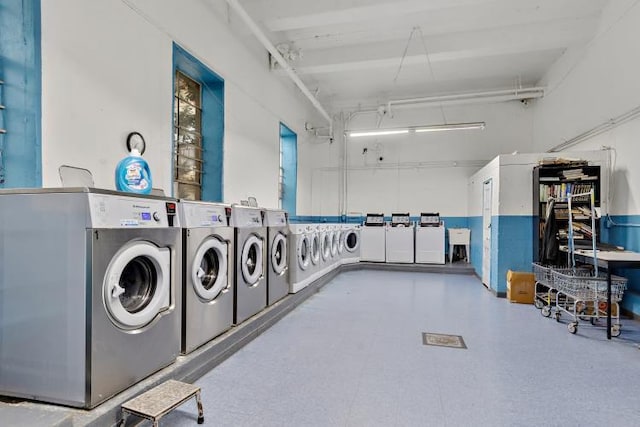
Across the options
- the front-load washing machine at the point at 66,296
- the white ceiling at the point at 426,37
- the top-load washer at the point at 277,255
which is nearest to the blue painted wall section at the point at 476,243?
the white ceiling at the point at 426,37

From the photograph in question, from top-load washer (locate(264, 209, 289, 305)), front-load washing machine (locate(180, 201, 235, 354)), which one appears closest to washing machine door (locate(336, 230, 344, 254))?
top-load washer (locate(264, 209, 289, 305))

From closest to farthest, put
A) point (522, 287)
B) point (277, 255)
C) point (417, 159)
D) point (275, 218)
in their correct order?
1. point (275, 218)
2. point (277, 255)
3. point (522, 287)
4. point (417, 159)

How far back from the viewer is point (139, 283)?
79.9 inches

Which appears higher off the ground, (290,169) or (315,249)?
(290,169)

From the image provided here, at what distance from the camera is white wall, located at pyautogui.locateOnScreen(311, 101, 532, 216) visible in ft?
26.1

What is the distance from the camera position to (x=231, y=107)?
485 cm

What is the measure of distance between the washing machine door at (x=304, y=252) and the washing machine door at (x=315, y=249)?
195mm

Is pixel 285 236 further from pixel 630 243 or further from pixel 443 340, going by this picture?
pixel 630 243

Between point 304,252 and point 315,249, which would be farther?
point 315,249

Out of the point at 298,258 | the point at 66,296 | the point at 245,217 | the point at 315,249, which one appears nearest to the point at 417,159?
the point at 315,249

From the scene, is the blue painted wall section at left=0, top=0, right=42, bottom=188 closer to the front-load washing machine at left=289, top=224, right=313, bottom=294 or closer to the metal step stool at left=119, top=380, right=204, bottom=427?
the metal step stool at left=119, top=380, right=204, bottom=427

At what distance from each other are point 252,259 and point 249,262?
0.22ft

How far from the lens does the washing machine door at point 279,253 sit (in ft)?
12.1

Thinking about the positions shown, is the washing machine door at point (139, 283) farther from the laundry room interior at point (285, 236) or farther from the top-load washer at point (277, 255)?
the top-load washer at point (277, 255)
